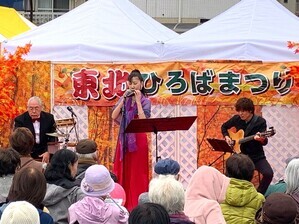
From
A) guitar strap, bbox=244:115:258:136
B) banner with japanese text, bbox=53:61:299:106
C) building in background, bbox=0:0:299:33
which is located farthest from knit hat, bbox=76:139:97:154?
building in background, bbox=0:0:299:33

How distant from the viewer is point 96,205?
456cm

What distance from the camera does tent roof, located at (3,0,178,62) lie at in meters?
10.1

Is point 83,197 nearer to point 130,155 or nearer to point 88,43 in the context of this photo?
point 130,155

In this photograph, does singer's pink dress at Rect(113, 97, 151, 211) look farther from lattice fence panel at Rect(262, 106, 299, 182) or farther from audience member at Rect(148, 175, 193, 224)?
audience member at Rect(148, 175, 193, 224)

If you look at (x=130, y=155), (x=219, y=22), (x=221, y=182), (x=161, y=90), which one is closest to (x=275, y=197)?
(x=221, y=182)

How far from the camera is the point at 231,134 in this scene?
866 cm

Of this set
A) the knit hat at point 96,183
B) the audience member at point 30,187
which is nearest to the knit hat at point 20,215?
the audience member at point 30,187

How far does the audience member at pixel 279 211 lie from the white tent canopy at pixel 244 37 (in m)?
6.12

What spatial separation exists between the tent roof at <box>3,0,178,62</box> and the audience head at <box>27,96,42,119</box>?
1.91 metres

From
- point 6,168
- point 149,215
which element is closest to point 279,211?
point 149,215

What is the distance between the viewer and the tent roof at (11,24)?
1309 cm

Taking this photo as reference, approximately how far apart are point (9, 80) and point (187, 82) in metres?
2.54

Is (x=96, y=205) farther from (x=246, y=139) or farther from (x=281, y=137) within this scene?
(x=281, y=137)

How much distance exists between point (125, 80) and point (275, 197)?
20.6ft
